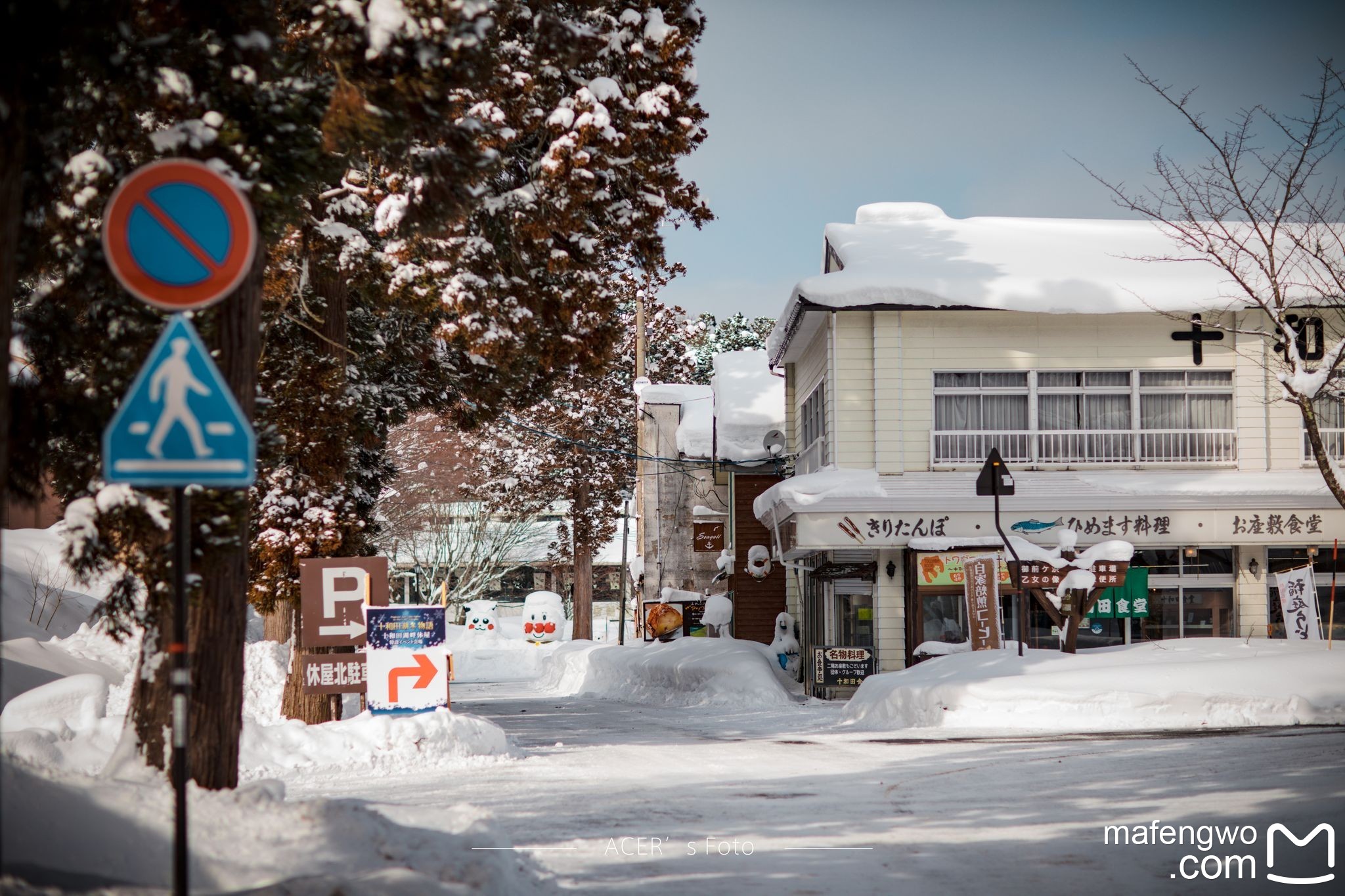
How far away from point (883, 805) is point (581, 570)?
A: 3717cm

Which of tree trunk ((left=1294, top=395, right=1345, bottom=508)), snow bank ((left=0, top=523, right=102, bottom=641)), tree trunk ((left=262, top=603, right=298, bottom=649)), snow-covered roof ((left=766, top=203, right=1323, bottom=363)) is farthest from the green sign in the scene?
snow bank ((left=0, top=523, right=102, bottom=641))

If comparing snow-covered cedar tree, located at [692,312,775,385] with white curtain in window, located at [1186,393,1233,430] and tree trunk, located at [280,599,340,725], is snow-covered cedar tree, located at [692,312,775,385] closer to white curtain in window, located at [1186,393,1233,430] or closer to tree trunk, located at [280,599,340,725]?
white curtain in window, located at [1186,393,1233,430]

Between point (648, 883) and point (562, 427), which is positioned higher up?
point (562, 427)

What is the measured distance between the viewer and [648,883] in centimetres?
731

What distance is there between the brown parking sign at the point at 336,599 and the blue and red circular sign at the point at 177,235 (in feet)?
32.3

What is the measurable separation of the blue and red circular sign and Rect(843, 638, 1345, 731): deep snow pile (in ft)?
44.4

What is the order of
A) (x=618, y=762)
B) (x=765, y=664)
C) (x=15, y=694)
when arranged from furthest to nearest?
(x=765, y=664)
(x=15, y=694)
(x=618, y=762)

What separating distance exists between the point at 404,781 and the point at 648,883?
5686 millimetres

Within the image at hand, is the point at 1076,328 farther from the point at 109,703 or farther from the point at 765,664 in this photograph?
the point at 109,703

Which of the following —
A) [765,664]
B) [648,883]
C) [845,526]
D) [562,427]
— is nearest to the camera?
[648,883]

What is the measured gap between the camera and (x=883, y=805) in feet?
33.7

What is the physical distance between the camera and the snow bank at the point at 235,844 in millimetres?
5828

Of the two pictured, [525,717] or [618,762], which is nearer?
[618,762]

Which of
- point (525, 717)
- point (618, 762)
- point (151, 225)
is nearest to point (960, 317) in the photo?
point (525, 717)
